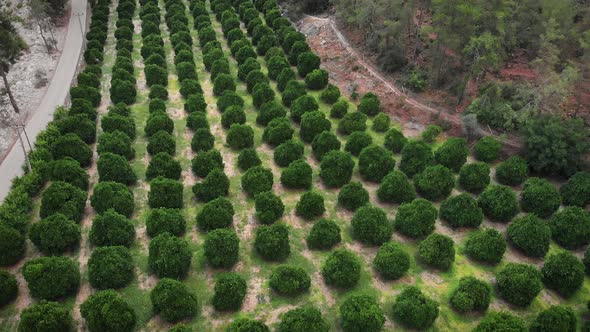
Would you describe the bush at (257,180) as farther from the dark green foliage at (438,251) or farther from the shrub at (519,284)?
the shrub at (519,284)

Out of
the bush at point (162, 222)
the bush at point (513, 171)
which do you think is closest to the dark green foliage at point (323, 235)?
the bush at point (162, 222)

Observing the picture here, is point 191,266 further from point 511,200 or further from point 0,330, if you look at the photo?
point 511,200

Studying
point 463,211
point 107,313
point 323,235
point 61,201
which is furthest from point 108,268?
point 463,211

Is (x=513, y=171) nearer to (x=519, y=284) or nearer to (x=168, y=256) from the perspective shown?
(x=519, y=284)

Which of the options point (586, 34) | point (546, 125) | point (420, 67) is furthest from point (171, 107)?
point (586, 34)

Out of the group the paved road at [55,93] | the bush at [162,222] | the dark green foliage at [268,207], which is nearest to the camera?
the bush at [162,222]

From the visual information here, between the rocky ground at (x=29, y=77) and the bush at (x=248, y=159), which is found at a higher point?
the rocky ground at (x=29, y=77)
